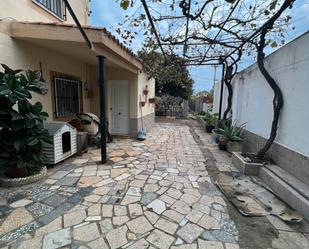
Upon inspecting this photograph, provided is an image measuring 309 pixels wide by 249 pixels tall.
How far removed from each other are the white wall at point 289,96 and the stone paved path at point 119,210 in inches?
56.9

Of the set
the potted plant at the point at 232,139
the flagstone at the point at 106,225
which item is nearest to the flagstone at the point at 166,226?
the flagstone at the point at 106,225

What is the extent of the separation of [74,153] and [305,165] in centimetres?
482

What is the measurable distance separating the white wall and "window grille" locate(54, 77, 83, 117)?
18.0 ft

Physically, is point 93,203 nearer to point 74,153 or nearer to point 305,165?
point 74,153

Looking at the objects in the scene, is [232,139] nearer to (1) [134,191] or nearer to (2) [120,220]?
(1) [134,191]

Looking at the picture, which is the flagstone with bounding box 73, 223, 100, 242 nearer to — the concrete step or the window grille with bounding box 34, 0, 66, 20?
the concrete step

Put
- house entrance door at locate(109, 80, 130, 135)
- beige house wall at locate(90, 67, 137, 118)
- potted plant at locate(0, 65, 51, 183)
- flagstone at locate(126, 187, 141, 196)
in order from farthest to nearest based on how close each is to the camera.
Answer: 1. house entrance door at locate(109, 80, 130, 135)
2. beige house wall at locate(90, 67, 137, 118)
3. flagstone at locate(126, 187, 141, 196)
4. potted plant at locate(0, 65, 51, 183)

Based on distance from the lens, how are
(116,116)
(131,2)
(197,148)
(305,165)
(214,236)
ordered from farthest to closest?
(116,116) < (197,148) < (305,165) < (131,2) < (214,236)

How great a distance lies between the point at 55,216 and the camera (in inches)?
100.0

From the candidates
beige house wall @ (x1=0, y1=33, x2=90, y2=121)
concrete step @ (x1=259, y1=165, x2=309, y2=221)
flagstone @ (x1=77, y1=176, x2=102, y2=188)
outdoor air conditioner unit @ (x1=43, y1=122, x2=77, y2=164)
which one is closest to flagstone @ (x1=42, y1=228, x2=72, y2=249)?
flagstone @ (x1=77, y1=176, x2=102, y2=188)

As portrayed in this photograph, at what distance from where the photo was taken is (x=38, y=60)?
15.3 feet

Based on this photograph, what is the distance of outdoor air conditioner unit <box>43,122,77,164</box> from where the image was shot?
159 inches

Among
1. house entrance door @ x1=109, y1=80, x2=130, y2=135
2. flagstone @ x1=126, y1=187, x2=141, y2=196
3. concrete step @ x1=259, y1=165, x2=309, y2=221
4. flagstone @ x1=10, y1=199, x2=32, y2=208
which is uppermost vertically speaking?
house entrance door @ x1=109, y1=80, x2=130, y2=135

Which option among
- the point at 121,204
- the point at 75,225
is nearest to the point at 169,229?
the point at 121,204
